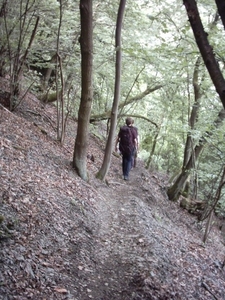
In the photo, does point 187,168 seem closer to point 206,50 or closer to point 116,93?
point 116,93

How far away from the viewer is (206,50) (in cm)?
245

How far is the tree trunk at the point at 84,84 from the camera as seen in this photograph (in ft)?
22.9

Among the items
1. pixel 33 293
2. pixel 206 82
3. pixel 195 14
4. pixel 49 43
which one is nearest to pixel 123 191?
pixel 206 82

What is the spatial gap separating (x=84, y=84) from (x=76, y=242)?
13.1 feet

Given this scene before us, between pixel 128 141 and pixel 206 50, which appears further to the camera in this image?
pixel 128 141

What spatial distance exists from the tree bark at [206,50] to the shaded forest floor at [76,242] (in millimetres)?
2717

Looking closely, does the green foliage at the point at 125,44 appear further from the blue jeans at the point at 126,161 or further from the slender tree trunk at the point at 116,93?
the blue jeans at the point at 126,161

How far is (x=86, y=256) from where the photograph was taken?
4.66m

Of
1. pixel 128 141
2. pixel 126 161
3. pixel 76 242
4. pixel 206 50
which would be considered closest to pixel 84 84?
pixel 128 141

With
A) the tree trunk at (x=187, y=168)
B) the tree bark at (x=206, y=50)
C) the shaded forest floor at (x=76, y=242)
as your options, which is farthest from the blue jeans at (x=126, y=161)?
the tree bark at (x=206, y=50)

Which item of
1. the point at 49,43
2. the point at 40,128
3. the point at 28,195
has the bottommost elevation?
the point at 28,195

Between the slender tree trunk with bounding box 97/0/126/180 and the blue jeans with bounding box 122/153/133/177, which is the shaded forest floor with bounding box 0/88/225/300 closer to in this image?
the slender tree trunk with bounding box 97/0/126/180

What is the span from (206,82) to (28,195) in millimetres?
7169

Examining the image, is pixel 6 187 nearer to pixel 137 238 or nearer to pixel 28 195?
pixel 28 195
